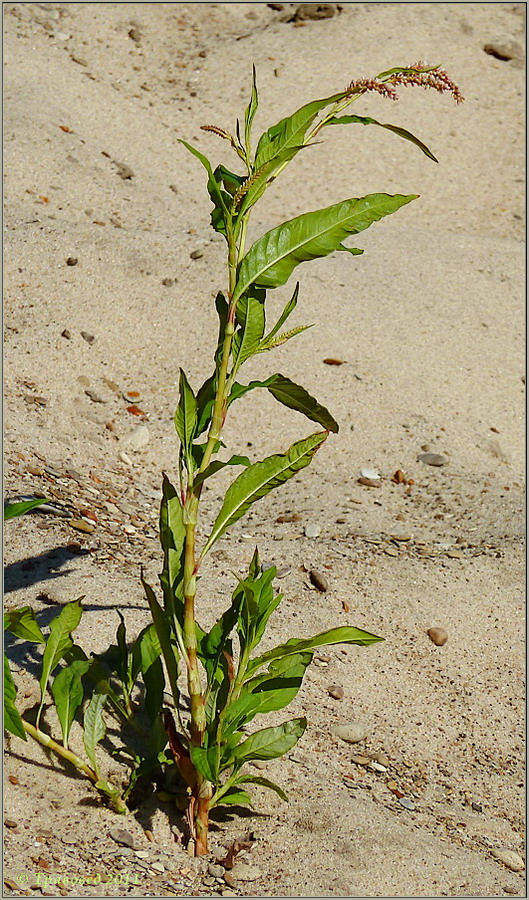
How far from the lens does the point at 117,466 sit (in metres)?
4.20

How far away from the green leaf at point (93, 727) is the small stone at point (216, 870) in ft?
1.11

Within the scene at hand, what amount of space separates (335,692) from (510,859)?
688 mm

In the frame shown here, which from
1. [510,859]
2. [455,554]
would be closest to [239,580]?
[510,859]

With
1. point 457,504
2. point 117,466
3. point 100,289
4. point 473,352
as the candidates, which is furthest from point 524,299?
point 117,466

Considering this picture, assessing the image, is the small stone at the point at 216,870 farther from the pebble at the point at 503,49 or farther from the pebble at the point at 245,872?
the pebble at the point at 503,49

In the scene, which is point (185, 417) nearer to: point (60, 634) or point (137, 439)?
point (60, 634)

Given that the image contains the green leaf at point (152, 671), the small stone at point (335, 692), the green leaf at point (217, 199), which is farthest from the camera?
the small stone at point (335, 692)

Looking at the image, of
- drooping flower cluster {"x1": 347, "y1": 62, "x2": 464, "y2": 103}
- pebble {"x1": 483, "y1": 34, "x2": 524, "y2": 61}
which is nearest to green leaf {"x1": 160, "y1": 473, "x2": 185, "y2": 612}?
drooping flower cluster {"x1": 347, "y1": 62, "x2": 464, "y2": 103}

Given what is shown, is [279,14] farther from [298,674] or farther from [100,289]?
[298,674]

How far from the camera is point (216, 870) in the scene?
2.29 m

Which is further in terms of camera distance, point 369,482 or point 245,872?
point 369,482

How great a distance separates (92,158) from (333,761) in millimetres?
4500

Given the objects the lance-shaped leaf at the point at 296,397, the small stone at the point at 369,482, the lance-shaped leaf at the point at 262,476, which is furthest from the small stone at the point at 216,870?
the small stone at the point at 369,482

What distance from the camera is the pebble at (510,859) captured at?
2.64m
